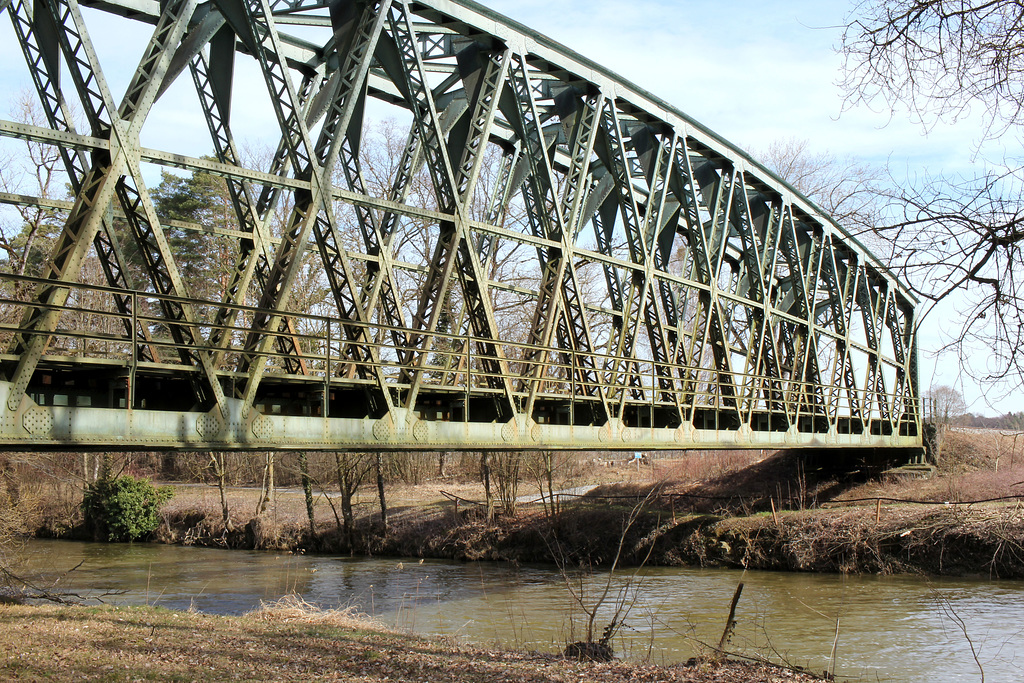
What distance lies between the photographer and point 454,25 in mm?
14797

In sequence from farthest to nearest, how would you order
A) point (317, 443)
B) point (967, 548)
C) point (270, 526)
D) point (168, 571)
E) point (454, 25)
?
point (270, 526), point (168, 571), point (967, 548), point (454, 25), point (317, 443)

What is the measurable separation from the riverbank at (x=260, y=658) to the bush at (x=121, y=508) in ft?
71.1

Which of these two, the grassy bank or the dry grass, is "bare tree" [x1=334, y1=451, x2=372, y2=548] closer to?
the grassy bank

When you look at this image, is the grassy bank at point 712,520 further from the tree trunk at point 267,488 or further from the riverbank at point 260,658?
the riverbank at point 260,658

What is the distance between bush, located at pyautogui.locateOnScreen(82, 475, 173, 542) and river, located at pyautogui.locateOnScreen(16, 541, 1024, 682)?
3915mm

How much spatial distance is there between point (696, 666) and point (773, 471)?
78.3ft

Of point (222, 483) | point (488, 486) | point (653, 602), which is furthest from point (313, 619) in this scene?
point (222, 483)

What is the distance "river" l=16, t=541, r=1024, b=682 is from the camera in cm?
1412


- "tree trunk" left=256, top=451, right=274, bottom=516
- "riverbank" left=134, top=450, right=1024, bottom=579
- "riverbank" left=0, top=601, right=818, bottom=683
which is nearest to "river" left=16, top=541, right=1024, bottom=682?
"riverbank" left=134, top=450, right=1024, bottom=579

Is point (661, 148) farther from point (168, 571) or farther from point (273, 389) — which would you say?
point (168, 571)

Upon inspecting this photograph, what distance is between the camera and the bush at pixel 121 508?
1308 inches

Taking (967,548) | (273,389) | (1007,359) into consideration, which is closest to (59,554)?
(273,389)

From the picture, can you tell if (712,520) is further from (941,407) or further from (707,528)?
(941,407)

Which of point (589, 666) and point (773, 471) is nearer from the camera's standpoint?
point (589, 666)
